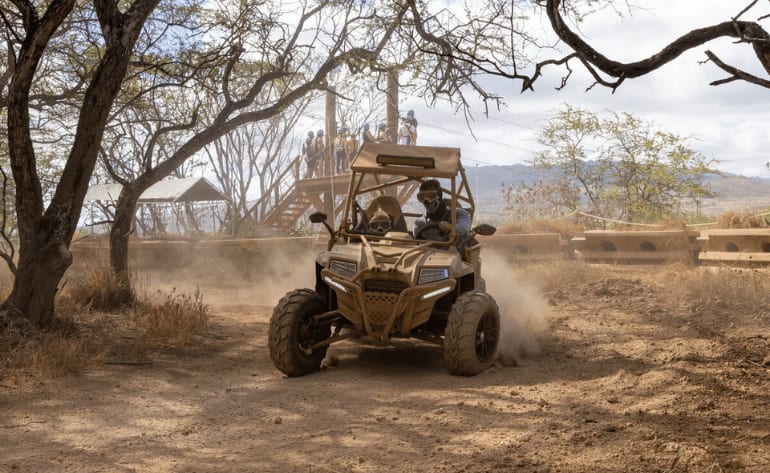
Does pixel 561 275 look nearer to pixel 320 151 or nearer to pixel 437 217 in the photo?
pixel 437 217

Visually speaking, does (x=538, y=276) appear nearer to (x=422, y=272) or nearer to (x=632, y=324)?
(x=632, y=324)

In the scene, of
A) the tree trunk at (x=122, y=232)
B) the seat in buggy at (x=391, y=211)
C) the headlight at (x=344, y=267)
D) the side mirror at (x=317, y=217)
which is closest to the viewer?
the headlight at (x=344, y=267)

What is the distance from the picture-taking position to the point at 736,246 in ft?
44.0

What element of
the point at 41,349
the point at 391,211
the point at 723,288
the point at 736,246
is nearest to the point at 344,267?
the point at 391,211

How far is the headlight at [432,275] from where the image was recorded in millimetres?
6984

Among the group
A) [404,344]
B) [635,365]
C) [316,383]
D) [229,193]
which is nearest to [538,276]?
[404,344]

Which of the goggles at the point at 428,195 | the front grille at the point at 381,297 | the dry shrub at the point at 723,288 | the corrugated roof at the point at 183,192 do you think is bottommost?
the dry shrub at the point at 723,288

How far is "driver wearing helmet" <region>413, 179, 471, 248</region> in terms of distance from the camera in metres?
7.94

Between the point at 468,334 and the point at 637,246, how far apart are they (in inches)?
425

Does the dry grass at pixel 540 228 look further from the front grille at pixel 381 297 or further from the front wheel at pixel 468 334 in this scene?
the front grille at pixel 381 297

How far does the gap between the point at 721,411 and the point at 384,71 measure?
9805 millimetres

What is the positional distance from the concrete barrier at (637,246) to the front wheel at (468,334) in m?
8.91

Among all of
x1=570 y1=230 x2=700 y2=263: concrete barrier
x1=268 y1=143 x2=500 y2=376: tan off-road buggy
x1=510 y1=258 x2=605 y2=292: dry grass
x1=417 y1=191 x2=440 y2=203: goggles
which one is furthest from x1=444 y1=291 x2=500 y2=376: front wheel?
x1=570 y1=230 x2=700 y2=263: concrete barrier

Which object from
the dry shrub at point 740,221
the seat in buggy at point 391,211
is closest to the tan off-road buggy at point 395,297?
the seat in buggy at point 391,211
